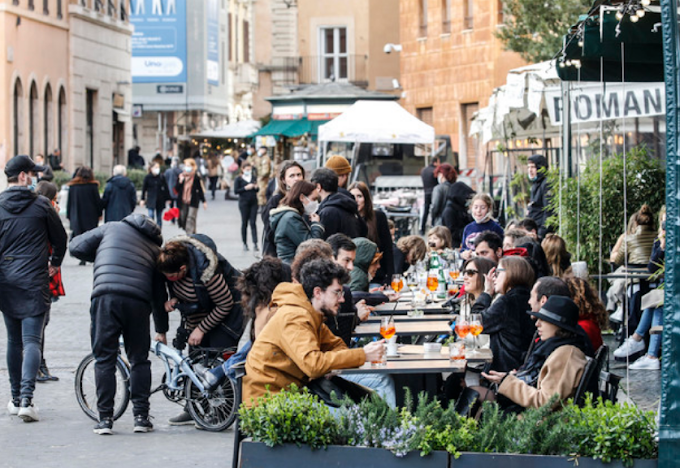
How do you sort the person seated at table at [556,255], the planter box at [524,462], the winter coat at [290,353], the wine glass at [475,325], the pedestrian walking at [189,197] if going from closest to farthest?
1. the planter box at [524,462]
2. the winter coat at [290,353]
3. the wine glass at [475,325]
4. the person seated at table at [556,255]
5. the pedestrian walking at [189,197]

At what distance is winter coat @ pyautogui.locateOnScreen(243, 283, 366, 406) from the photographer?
7016 mm

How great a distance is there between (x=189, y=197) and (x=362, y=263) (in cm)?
1476

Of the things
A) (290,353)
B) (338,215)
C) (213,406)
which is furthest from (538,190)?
(290,353)

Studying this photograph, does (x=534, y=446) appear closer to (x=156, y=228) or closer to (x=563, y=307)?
(x=563, y=307)

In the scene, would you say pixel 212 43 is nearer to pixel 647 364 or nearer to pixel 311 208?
pixel 311 208

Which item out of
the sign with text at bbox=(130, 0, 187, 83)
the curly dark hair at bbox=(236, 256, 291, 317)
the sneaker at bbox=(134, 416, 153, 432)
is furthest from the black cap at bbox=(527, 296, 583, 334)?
the sign with text at bbox=(130, 0, 187, 83)

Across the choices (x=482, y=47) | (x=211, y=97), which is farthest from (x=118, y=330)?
(x=211, y=97)

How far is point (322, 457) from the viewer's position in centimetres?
664

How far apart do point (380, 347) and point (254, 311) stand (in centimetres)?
129

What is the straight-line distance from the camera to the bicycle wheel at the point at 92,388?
31.3ft

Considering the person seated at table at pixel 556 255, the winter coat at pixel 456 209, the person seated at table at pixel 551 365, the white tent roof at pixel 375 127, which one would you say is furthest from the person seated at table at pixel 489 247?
the white tent roof at pixel 375 127

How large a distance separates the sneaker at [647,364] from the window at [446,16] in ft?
103

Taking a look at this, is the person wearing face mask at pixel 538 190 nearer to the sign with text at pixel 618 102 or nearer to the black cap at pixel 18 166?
the sign with text at pixel 618 102

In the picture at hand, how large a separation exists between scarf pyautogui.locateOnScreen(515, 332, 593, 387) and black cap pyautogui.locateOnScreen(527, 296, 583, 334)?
0.06m
